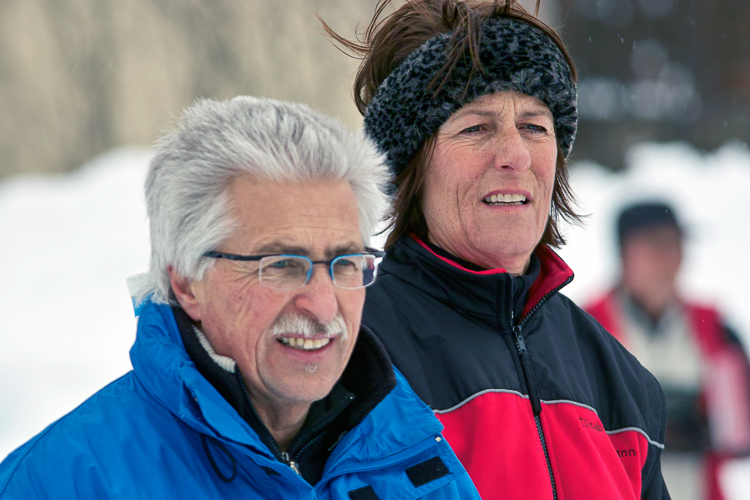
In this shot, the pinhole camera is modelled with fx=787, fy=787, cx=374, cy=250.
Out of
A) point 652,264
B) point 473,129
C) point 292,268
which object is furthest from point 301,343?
point 652,264

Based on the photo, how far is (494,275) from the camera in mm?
1958

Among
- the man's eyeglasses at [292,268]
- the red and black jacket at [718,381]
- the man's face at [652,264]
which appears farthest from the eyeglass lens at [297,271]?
the man's face at [652,264]

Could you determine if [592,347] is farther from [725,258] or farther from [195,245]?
[725,258]

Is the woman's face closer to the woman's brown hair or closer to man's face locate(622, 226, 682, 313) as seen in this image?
the woman's brown hair

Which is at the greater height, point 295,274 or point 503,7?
point 503,7

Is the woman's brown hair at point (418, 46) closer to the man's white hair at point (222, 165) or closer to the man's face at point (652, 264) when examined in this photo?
the man's white hair at point (222, 165)

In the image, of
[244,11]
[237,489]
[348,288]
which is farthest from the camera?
[244,11]

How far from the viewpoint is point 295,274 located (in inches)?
56.7

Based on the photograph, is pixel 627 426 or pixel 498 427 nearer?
pixel 498 427

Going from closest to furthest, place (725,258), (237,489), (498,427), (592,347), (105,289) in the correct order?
1. (237,489)
2. (498,427)
3. (592,347)
4. (105,289)
5. (725,258)

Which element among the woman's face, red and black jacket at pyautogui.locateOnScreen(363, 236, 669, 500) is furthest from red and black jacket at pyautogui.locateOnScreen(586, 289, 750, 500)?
the woman's face

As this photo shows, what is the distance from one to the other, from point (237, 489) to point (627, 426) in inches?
44.0

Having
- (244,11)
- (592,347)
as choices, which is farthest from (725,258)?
(592,347)

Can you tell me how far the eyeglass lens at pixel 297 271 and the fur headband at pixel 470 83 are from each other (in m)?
0.67
